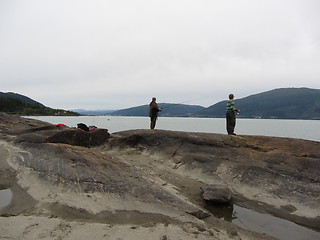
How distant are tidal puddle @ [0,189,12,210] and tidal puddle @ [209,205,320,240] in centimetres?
604

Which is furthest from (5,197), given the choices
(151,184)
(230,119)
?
(230,119)

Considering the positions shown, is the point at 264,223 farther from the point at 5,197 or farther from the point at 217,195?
the point at 5,197

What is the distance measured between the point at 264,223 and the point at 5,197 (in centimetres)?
775

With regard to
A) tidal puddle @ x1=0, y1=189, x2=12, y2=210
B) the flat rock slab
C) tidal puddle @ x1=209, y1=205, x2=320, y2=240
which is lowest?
tidal puddle @ x1=209, y1=205, x2=320, y2=240

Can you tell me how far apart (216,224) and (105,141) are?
9.68 meters

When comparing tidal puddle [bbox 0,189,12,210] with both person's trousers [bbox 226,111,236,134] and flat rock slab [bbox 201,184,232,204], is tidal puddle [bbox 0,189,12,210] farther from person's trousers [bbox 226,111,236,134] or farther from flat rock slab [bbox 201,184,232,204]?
→ person's trousers [bbox 226,111,236,134]

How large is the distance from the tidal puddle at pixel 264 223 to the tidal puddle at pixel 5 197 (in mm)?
6043

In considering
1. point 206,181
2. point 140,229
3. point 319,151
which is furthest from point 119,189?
point 319,151

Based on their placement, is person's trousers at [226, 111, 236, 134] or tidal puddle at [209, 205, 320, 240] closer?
Result: tidal puddle at [209, 205, 320, 240]

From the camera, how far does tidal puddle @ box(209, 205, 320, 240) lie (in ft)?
20.7

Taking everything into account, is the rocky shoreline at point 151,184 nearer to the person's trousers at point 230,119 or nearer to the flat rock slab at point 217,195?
the flat rock slab at point 217,195

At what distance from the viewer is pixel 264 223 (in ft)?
22.5

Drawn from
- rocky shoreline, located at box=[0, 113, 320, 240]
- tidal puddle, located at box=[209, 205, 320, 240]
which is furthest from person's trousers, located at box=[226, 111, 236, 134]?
tidal puddle, located at box=[209, 205, 320, 240]

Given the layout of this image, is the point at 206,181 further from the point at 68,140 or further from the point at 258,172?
the point at 68,140
